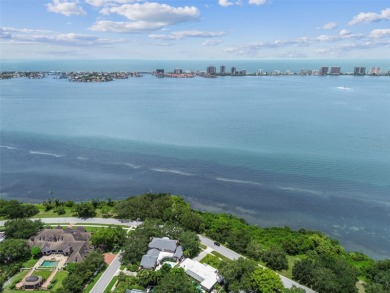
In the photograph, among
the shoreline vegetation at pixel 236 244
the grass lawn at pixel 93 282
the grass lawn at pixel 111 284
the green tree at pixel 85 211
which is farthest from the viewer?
the green tree at pixel 85 211

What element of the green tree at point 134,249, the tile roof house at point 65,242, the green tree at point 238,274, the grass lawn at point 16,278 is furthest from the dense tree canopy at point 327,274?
the grass lawn at point 16,278

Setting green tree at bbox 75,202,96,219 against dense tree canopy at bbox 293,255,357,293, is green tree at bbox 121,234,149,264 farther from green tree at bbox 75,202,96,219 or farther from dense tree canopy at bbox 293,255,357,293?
dense tree canopy at bbox 293,255,357,293

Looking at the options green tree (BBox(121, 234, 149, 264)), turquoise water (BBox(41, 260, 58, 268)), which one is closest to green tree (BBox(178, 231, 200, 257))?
green tree (BBox(121, 234, 149, 264))

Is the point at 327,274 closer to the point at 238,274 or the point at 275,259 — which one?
the point at 275,259

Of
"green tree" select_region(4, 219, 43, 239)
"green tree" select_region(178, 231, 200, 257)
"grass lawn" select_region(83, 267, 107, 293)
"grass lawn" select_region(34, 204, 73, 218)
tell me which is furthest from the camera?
"grass lawn" select_region(34, 204, 73, 218)

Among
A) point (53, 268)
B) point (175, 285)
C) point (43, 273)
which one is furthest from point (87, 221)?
point (175, 285)

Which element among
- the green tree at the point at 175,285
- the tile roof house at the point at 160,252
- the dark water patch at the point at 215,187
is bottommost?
the dark water patch at the point at 215,187

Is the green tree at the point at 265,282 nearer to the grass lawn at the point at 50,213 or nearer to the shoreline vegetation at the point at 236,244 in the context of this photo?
the shoreline vegetation at the point at 236,244
